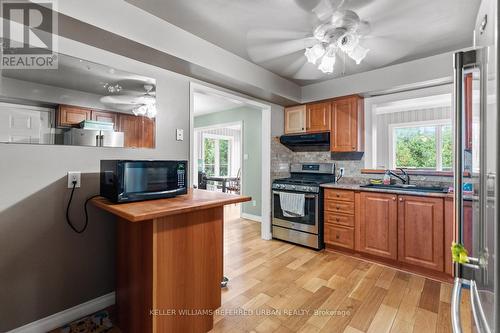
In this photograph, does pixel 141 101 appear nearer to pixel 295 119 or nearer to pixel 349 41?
pixel 349 41

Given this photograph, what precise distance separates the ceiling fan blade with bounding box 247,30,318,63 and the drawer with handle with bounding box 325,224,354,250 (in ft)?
7.19

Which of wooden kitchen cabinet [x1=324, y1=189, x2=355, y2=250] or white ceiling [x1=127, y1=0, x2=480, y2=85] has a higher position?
white ceiling [x1=127, y1=0, x2=480, y2=85]

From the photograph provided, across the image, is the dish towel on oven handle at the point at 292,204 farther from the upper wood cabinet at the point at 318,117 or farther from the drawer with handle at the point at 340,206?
the upper wood cabinet at the point at 318,117

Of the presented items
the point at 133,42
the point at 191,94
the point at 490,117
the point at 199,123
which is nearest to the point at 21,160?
the point at 133,42

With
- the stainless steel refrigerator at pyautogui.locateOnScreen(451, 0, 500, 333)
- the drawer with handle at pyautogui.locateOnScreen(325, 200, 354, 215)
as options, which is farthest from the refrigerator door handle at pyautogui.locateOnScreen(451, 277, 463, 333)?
the drawer with handle at pyautogui.locateOnScreen(325, 200, 354, 215)

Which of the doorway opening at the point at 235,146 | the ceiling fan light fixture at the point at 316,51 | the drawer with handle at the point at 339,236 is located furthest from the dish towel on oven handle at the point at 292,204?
the ceiling fan light fixture at the point at 316,51

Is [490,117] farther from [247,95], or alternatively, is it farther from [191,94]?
[247,95]

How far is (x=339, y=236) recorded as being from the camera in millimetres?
3096

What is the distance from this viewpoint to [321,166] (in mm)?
3738

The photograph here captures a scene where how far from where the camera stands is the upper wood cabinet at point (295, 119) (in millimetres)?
3775

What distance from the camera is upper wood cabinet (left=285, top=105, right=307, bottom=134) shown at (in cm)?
378

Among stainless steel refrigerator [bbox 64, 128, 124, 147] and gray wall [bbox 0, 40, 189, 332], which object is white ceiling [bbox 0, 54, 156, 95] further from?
stainless steel refrigerator [bbox 64, 128, 124, 147]

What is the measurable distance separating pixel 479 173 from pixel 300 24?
1.84 m

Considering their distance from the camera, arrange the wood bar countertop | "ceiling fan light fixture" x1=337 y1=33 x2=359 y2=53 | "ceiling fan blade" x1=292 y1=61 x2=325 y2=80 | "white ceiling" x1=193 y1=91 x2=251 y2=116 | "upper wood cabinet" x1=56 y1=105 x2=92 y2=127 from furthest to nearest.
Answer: "white ceiling" x1=193 y1=91 x2=251 y2=116 < "ceiling fan blade" x1=292 y1=61 x2=325 y2=80 < "ceiling fan light fixture" x1=337 y1=33 x2=359 y2=53 < "upper wood cabinet" x1=56 y1=105 x2=92 y2=127 < the wood bar countertop
